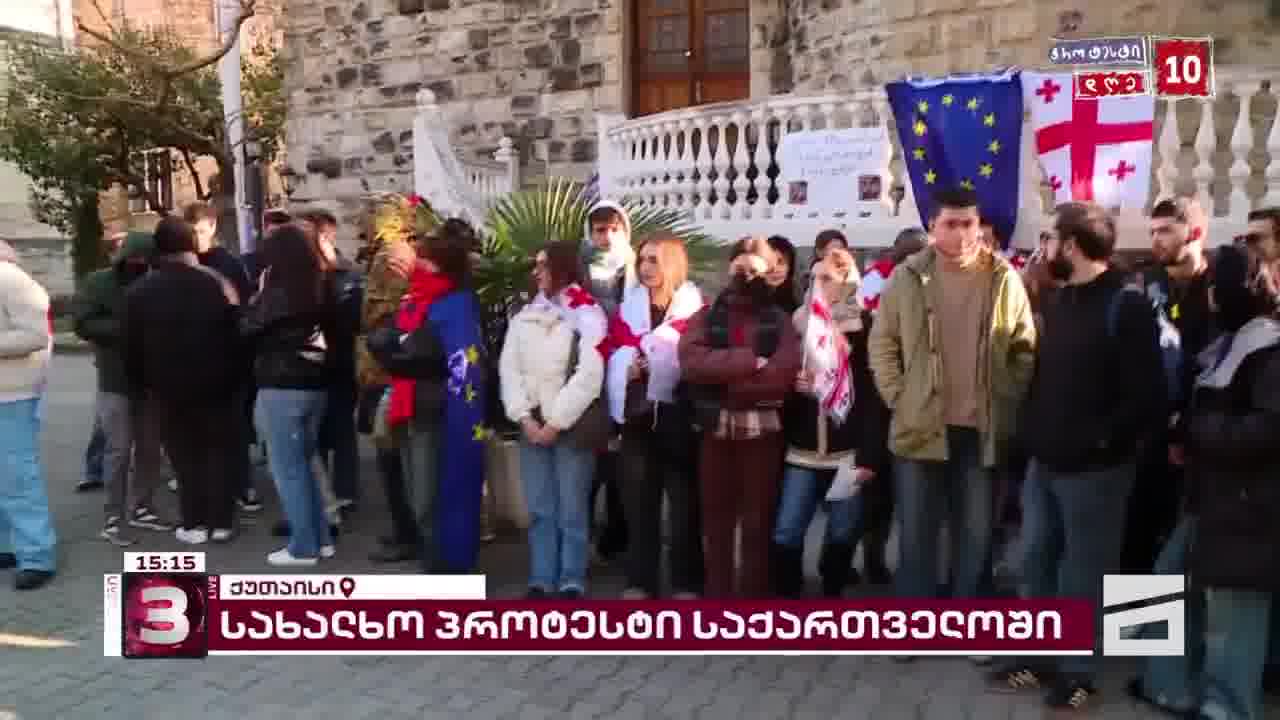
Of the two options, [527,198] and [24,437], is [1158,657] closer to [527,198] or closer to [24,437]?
[527,198]

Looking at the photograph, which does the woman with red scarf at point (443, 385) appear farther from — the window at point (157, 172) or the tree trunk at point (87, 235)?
the tree trunk at point (87, 235)

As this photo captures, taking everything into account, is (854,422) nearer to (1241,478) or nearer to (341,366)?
(1241,478)

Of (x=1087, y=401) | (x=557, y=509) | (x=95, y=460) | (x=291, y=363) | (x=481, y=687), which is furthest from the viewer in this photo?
(x=95, y=460)

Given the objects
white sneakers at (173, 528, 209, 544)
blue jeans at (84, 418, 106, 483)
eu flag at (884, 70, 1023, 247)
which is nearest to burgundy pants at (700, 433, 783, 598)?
eu flag at (884, 70, 1023, 247)

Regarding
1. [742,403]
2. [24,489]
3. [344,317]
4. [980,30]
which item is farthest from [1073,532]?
[980,30]

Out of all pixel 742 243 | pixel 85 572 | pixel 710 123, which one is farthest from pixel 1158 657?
pixel 710 123

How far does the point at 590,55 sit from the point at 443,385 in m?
8.73

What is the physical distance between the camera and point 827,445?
523 cm

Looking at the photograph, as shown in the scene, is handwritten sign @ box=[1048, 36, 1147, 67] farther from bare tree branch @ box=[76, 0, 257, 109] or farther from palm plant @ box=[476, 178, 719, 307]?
bare tree branch @ box=[76, 0, 257, 109]

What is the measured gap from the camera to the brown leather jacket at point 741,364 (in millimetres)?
5039

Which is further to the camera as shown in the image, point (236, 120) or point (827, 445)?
point (236, 120)

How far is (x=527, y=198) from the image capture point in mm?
6820

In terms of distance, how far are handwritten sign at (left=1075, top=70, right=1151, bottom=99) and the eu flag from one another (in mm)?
461

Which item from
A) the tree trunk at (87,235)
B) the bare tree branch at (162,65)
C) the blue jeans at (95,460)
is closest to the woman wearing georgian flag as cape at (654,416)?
the blue jeans at (95,460)
